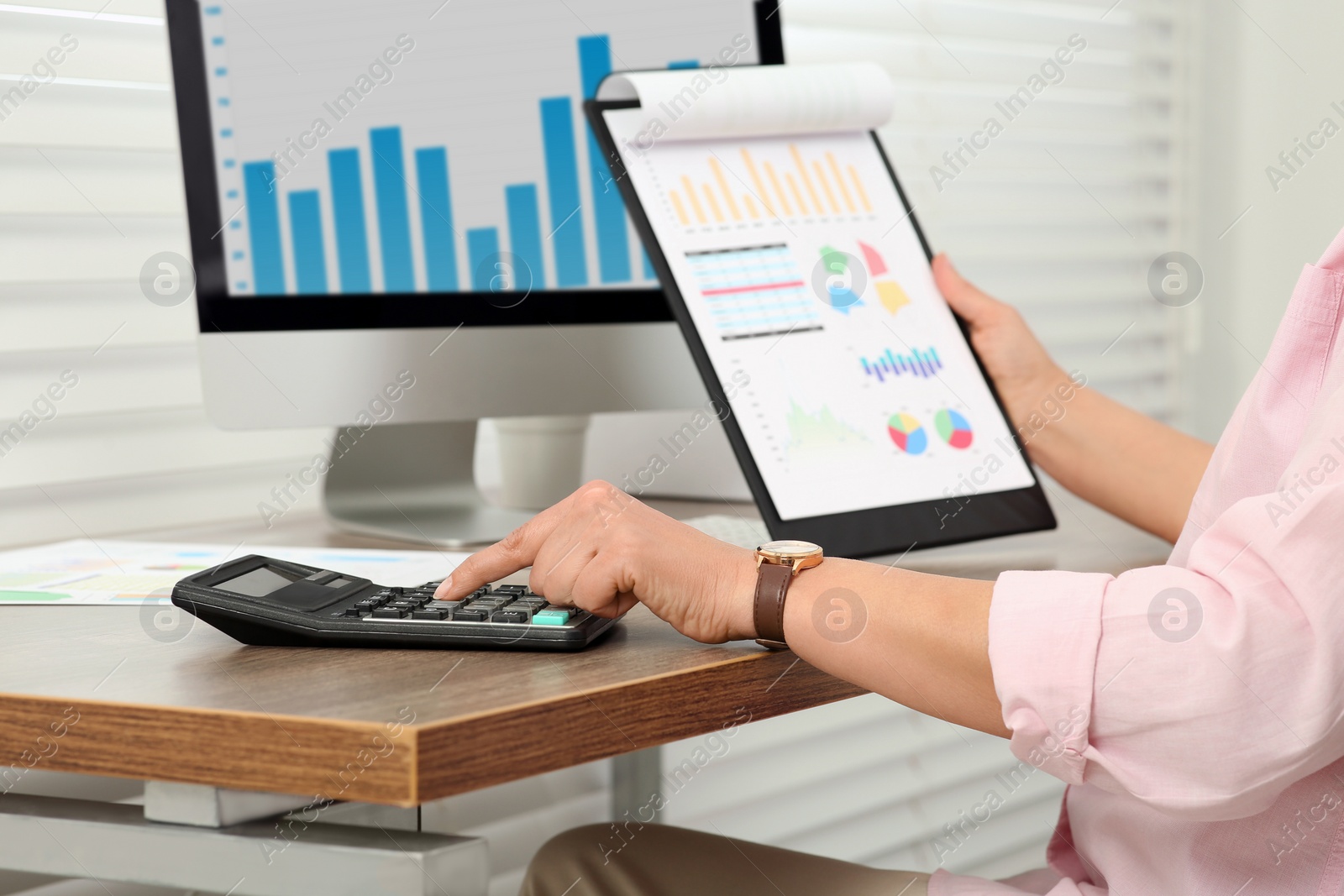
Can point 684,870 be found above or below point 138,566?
below

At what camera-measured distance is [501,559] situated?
634 millimetres

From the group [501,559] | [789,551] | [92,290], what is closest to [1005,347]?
[789,551]

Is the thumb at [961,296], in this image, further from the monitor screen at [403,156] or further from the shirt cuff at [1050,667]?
the shirt cuff at [1050,667]

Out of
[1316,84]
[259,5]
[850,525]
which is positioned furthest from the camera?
[1316,84]

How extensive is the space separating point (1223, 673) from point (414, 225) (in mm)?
762

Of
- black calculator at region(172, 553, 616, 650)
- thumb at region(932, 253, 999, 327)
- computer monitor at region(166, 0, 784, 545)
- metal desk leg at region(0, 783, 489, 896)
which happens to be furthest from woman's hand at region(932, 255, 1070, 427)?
metal desk leg at region(0, 783, 489, 896)

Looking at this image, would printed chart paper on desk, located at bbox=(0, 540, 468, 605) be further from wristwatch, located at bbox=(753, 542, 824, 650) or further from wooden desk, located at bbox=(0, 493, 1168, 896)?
wristwatch, located at bbox=(753, 542, 824, 650)

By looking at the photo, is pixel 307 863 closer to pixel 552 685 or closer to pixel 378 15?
pixel 552 685

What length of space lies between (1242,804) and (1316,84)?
197 centimetres

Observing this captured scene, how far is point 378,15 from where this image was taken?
1.00 m

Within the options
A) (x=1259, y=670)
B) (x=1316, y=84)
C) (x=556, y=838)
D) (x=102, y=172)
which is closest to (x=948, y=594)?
(x=1259, y=670)

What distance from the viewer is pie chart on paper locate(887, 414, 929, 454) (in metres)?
0.94

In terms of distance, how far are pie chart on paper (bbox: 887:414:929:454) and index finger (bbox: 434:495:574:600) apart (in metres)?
0.38

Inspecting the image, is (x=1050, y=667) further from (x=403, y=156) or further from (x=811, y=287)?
(x=403, y=156)
